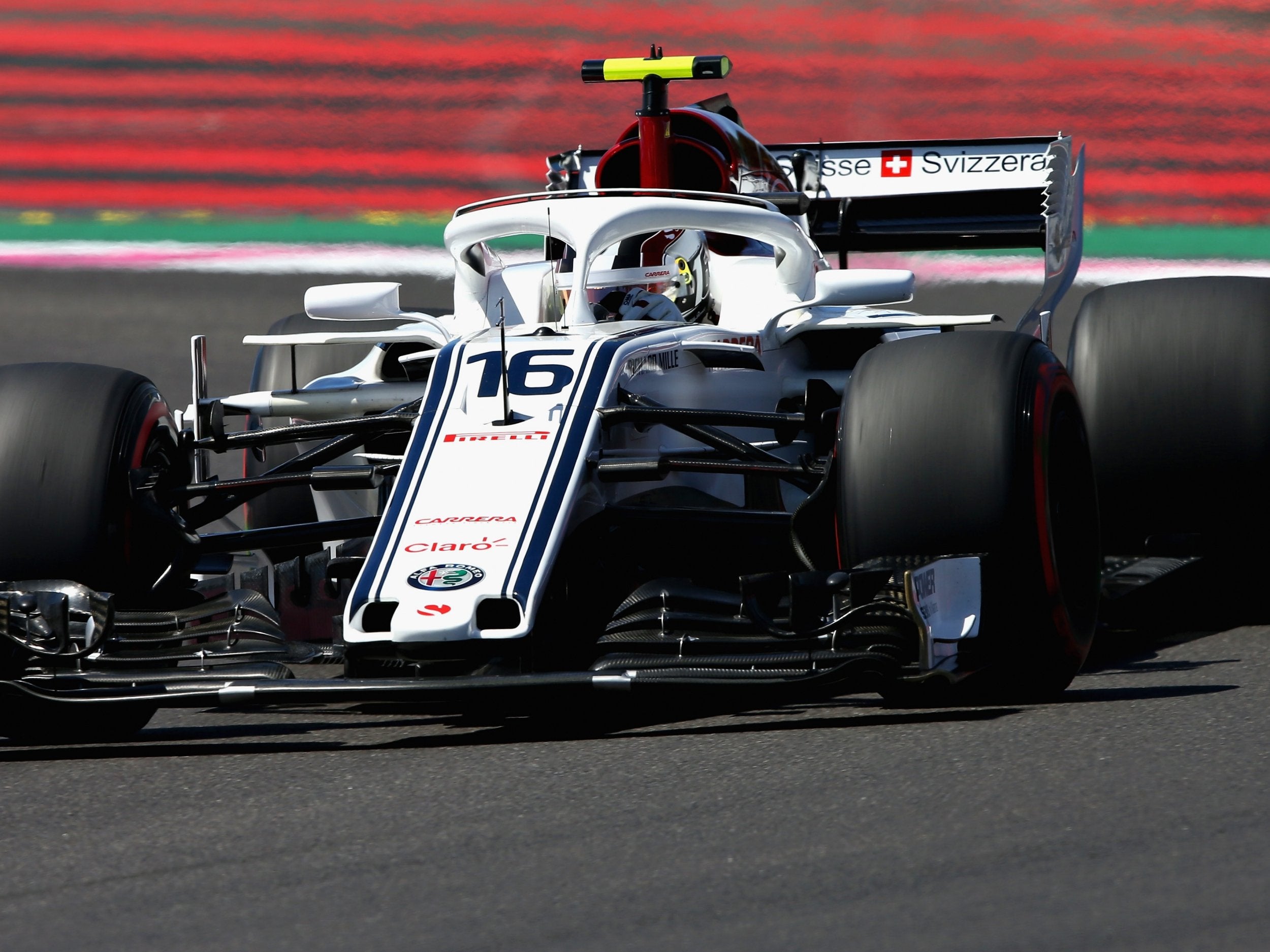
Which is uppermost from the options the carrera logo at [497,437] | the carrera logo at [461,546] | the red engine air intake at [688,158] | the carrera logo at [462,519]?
the red engine air intake at [688,158]

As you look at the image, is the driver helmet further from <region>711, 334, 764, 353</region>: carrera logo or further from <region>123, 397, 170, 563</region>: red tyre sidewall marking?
<region>123, 397, 170, 563</region>: red tyre sidewall marking

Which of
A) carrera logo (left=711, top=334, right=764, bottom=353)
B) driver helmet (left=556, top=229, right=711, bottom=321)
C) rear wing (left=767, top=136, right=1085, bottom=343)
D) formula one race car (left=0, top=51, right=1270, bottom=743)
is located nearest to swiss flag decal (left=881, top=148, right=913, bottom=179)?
rear wing (left=767, top=136, right=1085, bottom=343)

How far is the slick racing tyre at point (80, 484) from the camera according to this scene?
5746mm

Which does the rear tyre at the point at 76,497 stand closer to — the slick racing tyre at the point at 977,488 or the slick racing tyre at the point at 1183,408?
the slick racing tyre at the point at 977,488

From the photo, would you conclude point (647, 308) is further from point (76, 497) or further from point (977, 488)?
point (76, 497)

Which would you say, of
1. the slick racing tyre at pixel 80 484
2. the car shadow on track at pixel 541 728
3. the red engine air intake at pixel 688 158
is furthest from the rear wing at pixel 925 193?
the car shadow on track at pixel 541 728

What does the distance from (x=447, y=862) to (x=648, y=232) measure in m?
3.56

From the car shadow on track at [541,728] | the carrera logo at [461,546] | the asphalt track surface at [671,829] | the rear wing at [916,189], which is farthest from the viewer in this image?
the rear wing at [916,189]

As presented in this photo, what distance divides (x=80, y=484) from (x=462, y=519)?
1.18 m

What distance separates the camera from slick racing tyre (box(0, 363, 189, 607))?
575 centimetres

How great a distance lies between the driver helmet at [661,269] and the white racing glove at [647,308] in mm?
18

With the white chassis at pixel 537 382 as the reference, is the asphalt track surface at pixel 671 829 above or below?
below

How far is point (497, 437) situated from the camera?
5.63 meters

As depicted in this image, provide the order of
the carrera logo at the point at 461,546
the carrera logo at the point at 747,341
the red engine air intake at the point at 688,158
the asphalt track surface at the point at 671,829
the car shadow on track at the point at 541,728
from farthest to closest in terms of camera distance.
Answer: the red engine air intake at the point at 688,158
the carrera logo at the point at 747,341
the carrera logo at the point at 461,546
the car shadow on track at the point at 541,728
the asphalt track surface at the point at 671,829
